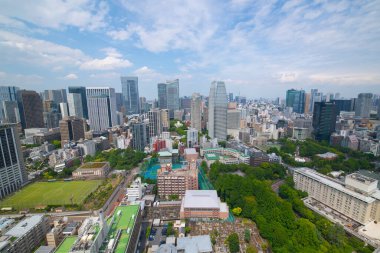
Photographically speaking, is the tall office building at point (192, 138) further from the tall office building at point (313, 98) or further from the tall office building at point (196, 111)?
the tall office building at point (313, 98)

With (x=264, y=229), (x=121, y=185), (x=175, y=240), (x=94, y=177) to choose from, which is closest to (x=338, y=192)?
(x=264, y=229)

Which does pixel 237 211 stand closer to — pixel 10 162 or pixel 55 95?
pixel 10 162

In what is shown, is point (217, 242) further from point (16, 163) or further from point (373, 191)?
point (16, 163)

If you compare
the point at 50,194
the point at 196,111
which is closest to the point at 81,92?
the point at 196,111

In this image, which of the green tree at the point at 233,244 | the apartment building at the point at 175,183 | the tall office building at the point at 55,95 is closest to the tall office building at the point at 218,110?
the apartment building at the point at 175,183

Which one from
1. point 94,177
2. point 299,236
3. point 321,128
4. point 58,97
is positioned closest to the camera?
point 299,236

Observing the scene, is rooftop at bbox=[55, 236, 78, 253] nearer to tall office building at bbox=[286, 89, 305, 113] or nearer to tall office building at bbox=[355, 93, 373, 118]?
tall office building at bbox=[355, 93, 373, 118]
